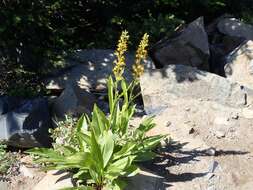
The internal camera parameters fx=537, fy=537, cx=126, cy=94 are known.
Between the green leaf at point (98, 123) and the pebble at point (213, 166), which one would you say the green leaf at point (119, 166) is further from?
the pebble at point (213, 166)

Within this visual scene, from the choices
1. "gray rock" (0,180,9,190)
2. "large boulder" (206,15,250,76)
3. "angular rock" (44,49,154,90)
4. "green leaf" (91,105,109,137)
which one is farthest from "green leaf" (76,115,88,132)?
"large boulder" (206,15,250,76)

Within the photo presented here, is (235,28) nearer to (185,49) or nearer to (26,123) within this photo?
(185,49)

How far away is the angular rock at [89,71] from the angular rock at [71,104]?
2.58 ft

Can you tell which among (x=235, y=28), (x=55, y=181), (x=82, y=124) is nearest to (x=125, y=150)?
(x=82, y=124)

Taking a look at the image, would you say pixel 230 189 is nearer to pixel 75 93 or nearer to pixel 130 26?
pixel 75 93

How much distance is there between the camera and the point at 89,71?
8.93 meters

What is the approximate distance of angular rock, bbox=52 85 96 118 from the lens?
7.58 m

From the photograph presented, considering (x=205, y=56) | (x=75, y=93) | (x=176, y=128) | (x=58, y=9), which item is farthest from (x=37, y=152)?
(x=205, y=56)

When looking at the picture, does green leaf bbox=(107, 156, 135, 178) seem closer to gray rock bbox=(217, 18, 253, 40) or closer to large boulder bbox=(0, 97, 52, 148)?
large boulder bbox=(0, 97, 52, 148)

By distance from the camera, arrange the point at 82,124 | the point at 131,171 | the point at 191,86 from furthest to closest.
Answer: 1. the point at 191,86
2. the point at 82,124
3. the point at 131,171

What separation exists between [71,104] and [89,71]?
4.73ft

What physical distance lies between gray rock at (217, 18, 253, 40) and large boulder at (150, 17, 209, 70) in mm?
1116

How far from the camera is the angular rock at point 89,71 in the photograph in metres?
8.67

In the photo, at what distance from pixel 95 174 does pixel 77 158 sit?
0.31 metres
